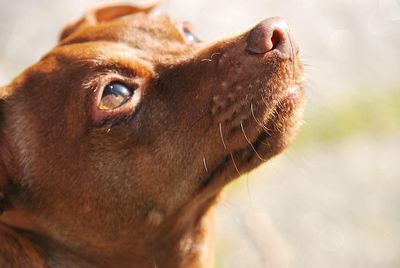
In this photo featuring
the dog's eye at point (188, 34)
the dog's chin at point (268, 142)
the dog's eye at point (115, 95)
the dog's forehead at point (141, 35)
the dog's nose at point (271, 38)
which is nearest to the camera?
the dog's nose at point (271, 38)

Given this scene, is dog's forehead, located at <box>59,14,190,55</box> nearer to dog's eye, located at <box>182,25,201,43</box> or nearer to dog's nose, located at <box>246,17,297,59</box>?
dog's eye, located at <box>182,25,201,43</box>

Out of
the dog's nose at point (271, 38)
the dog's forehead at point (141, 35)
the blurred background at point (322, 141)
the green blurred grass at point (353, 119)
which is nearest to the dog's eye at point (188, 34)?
the dog's forehead at point (141, 35)

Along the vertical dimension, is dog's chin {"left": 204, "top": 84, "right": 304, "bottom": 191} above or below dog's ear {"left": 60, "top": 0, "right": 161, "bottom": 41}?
below

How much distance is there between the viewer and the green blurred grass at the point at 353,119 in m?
7.05

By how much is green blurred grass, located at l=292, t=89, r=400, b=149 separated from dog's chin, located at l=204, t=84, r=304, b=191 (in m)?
3.44

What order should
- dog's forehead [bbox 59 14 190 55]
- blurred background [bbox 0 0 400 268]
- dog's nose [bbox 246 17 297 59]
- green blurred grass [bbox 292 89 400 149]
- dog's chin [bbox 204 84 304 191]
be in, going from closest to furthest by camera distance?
dog's nose [bbox 246 17 297 59]
dog's chin [bbox 204 84 304 191]
dog's forehead [bbox 59 14 190 55]
blurred background [bbox 0 0 400 268]
green blurred grass [bbox 292 89 400 149]

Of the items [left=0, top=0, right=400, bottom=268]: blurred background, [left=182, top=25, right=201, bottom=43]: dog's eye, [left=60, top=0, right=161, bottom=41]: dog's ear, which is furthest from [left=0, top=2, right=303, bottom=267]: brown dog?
[left=0, top=0, right=400, bottom=268]: blurred background

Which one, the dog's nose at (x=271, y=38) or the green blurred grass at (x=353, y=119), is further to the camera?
the green blurred grass at (x=353, y=119)

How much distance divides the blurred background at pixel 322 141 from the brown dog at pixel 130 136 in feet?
5.99

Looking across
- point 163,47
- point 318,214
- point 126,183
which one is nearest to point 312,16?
point 318,214

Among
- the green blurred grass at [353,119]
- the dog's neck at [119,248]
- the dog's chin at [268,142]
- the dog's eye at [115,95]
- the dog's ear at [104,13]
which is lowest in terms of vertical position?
the green blurred grass at [353,119]

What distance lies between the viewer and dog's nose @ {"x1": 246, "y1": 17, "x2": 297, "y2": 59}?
10.7ft

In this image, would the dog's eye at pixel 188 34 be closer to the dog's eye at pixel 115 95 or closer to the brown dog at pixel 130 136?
the brown dog at pixel 130 136

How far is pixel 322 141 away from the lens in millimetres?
7023
